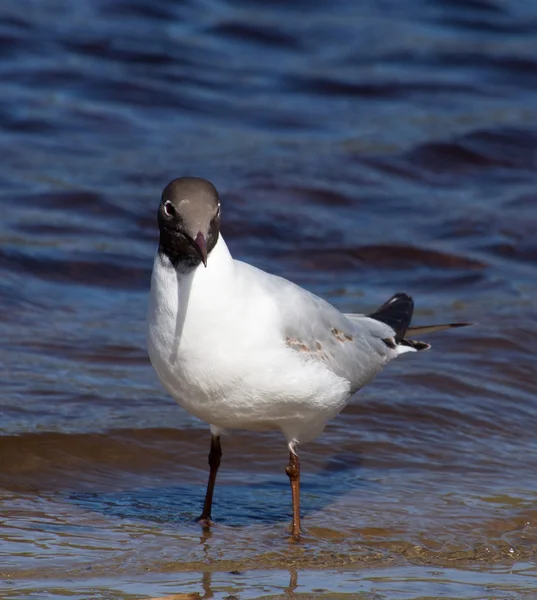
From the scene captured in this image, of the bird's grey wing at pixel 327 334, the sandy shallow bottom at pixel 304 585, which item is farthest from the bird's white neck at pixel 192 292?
the sandy shallow bottom at pixel 304 585

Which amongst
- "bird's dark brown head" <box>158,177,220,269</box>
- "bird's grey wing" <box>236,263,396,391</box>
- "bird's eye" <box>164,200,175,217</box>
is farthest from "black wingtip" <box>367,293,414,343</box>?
"bird's eye" <box>164,200,175,217</box>

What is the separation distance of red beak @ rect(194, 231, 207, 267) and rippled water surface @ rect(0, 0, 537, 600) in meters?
1.25

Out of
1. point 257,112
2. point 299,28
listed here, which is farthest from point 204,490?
point 299,28

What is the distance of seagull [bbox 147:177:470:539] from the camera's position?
15.3 feet

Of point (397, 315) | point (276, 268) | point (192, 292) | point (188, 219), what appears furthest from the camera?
point (276, 268)

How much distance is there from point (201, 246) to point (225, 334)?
443 millimetres

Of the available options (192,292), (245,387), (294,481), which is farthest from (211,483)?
(192,292)

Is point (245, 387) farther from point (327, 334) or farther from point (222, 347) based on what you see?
point (327, 334)

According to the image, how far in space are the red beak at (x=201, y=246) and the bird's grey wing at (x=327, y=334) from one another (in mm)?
551

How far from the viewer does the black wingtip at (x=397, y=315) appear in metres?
6.23

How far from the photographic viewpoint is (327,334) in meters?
5.38

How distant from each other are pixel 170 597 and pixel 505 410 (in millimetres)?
3405

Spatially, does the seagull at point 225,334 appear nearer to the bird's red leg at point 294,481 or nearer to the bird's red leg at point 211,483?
the bird's red leg at point 294,481

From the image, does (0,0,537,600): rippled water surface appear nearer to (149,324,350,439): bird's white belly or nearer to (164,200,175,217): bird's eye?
(149,324,350,439): bird's white belly
